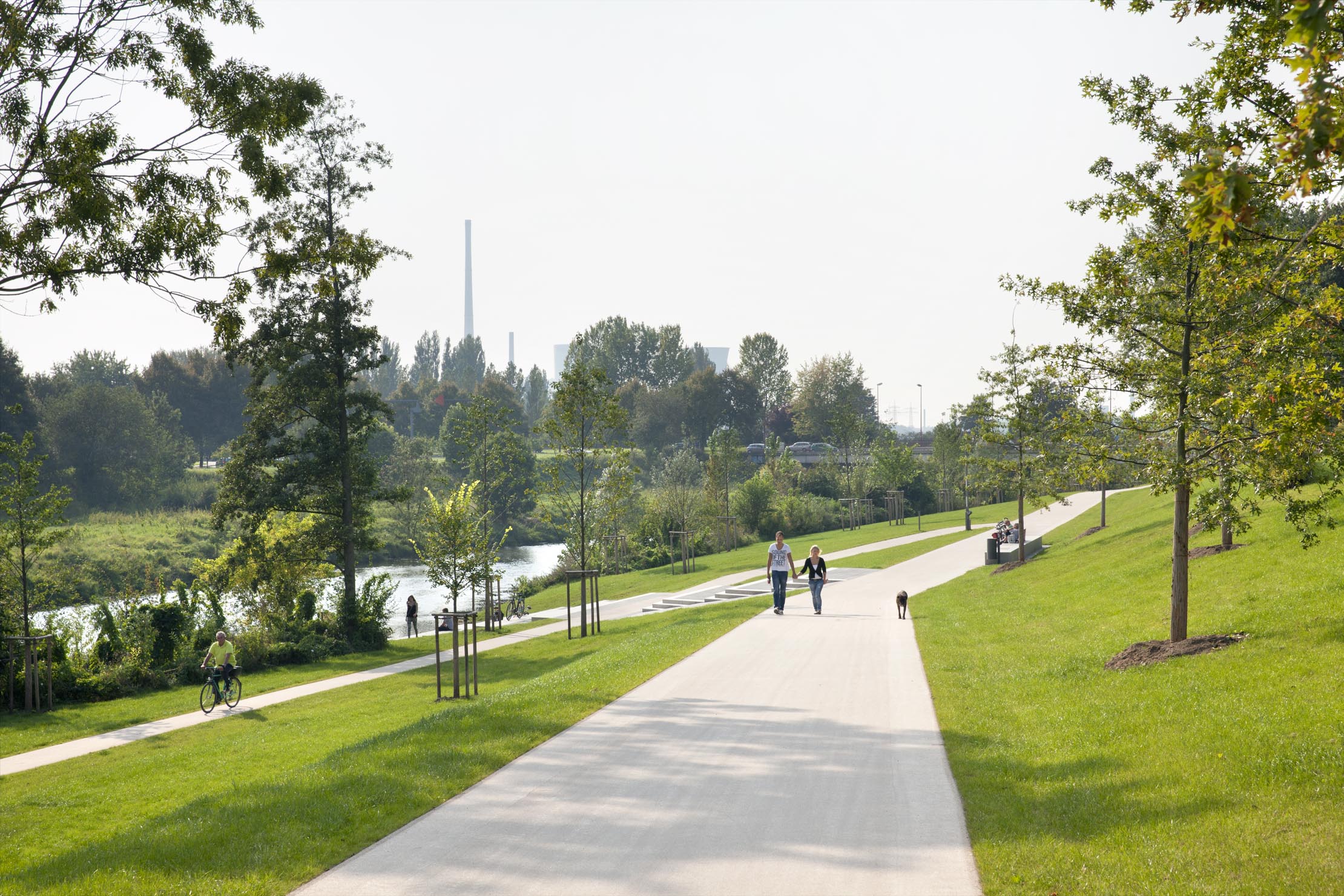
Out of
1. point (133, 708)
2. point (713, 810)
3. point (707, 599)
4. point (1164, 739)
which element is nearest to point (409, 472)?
point (707, 599)

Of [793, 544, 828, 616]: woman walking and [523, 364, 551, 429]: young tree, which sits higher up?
[523, 364, 551, 429]: young tree

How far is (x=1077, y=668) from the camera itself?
12.0m

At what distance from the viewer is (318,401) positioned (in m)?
30.2

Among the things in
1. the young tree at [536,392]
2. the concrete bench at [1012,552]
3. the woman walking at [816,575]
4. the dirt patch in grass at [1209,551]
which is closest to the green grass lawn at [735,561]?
the concrete bench at [1012,552]

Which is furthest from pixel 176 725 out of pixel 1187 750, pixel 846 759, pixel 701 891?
pixel 1187 750

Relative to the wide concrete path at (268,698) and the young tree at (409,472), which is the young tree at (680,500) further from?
the young tree at (409,472)

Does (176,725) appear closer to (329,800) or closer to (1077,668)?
(329,800)

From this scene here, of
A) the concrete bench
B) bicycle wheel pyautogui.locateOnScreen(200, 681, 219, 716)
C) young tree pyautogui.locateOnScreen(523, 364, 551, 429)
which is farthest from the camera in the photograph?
young tree pyautogui.locateOnScreen(523, 364, 551, 429)

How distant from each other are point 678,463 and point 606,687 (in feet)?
161

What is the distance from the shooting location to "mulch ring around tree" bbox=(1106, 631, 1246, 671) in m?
11.5

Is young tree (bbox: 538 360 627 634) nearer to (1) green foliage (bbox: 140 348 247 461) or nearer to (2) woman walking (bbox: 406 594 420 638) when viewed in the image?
(2) woman walking (bbox: 406 594 420 638)

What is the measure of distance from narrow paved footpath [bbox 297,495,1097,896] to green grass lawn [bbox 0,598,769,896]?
49 centimetres

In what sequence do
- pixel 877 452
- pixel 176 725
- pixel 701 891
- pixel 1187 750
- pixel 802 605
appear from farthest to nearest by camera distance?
pixel 877 452 → pixel 802 605 → pixel 176 725 → pixel 1187 750 → pixel 701 891

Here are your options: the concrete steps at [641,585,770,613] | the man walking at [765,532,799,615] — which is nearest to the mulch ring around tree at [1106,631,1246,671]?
the man walking at [765,532,799,615]
